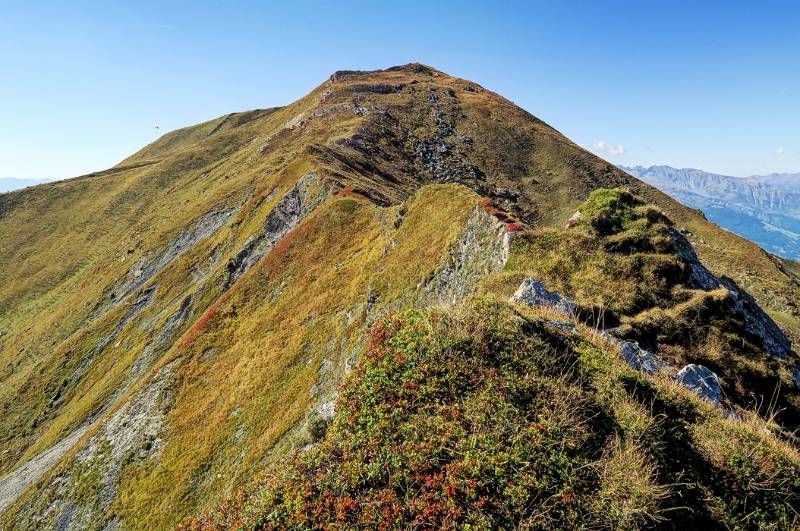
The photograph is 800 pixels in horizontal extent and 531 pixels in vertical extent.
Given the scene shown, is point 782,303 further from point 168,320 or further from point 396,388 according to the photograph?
point 168,320

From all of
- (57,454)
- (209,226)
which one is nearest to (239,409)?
(57,454)

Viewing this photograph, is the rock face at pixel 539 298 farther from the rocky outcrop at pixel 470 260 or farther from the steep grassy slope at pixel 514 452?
the steep grassy slope at pixel 514 452

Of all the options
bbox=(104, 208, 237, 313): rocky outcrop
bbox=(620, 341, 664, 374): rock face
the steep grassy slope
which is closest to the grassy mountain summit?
the steep grassy slope

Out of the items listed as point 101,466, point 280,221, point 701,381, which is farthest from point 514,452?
point 280,221

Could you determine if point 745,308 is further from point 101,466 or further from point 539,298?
point 101,466

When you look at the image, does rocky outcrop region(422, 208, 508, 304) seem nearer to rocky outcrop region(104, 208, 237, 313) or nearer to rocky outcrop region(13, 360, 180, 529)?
rocky outcrop region(13, 360, 180, 529)

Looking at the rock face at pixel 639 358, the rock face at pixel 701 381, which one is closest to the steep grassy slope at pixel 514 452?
the rock face at pixel 639 358
